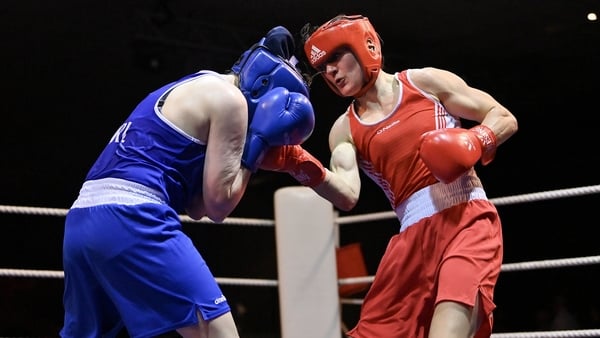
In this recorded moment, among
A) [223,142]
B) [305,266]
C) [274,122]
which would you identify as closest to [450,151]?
[274,122]

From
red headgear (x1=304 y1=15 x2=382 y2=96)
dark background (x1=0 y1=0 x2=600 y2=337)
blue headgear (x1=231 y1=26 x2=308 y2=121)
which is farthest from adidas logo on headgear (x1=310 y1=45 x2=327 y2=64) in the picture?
dark background (x1=0 y1=0 x2=600 y2=337)

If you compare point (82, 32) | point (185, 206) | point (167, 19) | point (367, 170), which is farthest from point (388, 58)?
point (185, 206)

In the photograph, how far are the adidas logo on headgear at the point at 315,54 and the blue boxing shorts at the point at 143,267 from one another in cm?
78

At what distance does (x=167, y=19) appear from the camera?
20.3 feet

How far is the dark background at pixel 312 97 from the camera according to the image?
6.52 meters

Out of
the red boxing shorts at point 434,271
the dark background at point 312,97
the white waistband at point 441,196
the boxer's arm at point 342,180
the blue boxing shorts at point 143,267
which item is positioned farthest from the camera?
the dark background at point 312,97

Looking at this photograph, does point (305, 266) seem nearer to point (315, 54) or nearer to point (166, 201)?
point (315, 54)

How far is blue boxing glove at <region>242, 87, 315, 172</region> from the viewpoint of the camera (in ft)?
5.52

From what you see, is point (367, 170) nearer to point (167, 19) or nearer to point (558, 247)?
point (167, 19)

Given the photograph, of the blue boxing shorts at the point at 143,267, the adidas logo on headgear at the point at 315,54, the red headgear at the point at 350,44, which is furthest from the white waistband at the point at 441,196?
the blue boxing shorts at the point at 143,267

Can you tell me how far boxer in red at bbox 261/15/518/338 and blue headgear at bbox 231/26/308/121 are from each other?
0.18 m

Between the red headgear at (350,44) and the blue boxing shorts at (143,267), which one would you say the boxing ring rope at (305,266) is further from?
the blue boxing shorts at (143,267)

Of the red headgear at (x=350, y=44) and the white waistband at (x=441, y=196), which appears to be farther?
the red headgear at (x=350, y=44)

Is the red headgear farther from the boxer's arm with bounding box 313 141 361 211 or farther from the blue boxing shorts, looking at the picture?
the blue boxing shorts
